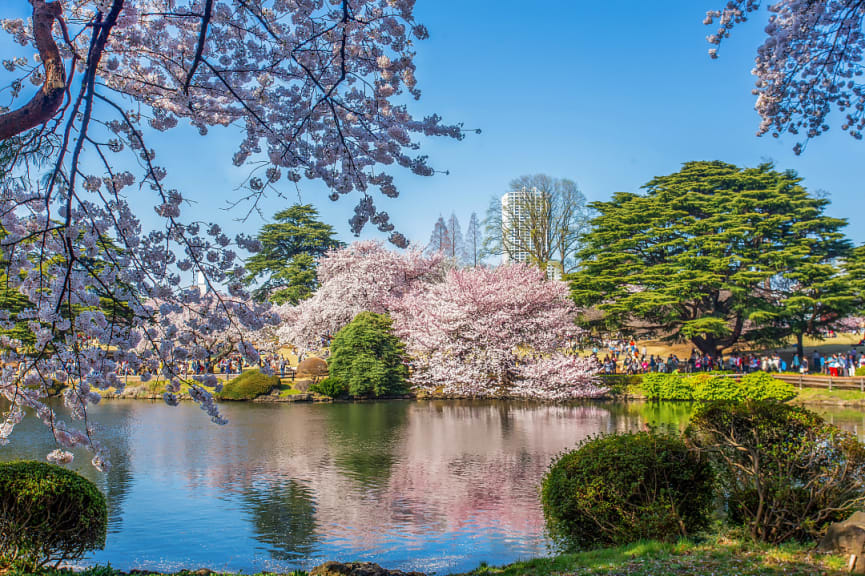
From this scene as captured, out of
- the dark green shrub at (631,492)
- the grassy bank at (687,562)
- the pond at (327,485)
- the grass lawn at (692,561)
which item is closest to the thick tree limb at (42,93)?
the grassy bank at (687,562)

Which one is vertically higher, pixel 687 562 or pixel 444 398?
pixel 444 398

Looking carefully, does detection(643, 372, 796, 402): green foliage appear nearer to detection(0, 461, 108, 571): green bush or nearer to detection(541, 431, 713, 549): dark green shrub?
detection(541, 431, 713, 549): dark green shrub

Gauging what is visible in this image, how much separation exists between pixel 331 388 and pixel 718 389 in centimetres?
1531

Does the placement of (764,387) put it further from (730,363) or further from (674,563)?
(674,563)

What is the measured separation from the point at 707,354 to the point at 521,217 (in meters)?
13.6

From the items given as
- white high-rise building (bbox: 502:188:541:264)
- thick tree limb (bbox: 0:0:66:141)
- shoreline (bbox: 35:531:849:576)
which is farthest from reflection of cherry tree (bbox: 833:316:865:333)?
thick tree limb (bbox: 0:0:66:141)

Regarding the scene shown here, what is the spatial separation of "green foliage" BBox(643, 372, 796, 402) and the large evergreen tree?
543 centimetres

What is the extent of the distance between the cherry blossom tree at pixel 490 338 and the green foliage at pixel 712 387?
8.37 ft

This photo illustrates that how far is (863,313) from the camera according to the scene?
29.1 m

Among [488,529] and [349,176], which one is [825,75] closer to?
[349,176]

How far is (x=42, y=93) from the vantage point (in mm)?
3969

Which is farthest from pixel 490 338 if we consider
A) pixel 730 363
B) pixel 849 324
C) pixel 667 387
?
pixel 849 324

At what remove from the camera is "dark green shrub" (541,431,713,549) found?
6.02 m

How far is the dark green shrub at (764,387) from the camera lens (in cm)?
2167
